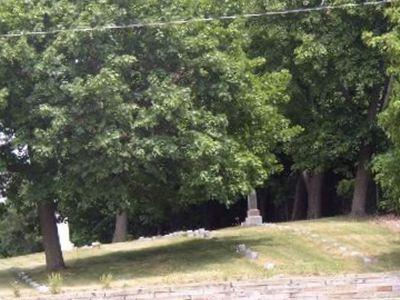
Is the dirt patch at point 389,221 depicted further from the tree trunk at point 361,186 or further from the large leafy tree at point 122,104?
the large leafy tree at point 122,104

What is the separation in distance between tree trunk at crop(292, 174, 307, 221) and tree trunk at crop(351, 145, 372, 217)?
6571 mm

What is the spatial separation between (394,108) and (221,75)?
5032 mm

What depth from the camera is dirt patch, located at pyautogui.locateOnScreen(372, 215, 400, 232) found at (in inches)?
937

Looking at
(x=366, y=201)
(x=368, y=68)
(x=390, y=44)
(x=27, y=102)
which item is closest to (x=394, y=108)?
(x=390, y=44)

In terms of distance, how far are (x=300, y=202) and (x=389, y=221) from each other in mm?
9978

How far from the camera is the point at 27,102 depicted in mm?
17359

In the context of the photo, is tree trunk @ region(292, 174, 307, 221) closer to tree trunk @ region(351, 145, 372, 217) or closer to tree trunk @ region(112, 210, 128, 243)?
tree trunk @ region(351, 145, 372, 217)

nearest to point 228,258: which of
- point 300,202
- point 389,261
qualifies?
point 389,261

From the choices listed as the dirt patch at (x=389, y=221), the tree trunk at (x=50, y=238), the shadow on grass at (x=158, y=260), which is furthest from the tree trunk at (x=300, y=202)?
the tree trunk at (x=50, y=238)

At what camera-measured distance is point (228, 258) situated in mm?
18922

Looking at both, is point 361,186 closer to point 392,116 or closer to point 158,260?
point 158,260

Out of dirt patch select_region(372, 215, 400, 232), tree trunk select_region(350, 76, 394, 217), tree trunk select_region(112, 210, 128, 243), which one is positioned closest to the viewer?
dirt patch select_region(372, 215, 400, 232)

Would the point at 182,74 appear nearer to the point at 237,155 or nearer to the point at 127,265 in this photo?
the point at 237,155

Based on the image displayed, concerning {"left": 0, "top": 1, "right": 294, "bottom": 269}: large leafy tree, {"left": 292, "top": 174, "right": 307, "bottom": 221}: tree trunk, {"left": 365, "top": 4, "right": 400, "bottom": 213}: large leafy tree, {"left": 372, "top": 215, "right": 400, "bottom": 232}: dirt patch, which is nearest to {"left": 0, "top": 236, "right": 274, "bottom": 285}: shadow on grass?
{"left": 0, "top": 1, "right": 294, "bottom": 269}: large leafy tree
